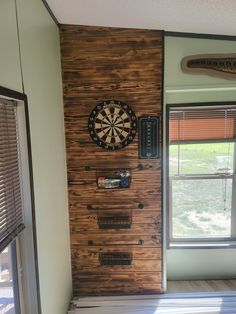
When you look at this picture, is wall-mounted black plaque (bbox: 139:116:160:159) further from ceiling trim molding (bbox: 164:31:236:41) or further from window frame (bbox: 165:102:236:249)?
ceiling trim molding (bbox: 164:31:236:41)

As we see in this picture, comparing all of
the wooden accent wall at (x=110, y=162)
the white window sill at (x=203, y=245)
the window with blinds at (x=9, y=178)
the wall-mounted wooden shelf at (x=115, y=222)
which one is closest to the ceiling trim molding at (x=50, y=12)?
the wooden accent wall at (x=110, y=162)

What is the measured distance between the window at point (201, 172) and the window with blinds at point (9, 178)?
162 centimetres

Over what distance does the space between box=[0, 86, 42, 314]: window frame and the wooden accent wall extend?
0.97m

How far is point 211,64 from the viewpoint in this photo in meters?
2.39

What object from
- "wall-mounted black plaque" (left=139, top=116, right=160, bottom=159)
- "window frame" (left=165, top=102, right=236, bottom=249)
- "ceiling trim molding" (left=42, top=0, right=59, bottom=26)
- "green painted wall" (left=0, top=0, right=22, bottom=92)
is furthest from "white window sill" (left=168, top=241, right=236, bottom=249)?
"ceiling trim molding" (left=42, top=0, right=59, bottom=26)

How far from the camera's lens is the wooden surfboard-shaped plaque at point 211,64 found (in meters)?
2.39

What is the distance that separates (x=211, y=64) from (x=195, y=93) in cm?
29

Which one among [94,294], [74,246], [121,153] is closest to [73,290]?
[94,294]

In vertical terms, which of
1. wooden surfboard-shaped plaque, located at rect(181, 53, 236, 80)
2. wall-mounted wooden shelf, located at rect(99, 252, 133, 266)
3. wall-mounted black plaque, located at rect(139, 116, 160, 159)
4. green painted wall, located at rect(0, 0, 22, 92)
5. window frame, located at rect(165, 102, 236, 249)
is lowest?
wall-mounted wooden shelf, located at rect(99, 252, 133, 266)

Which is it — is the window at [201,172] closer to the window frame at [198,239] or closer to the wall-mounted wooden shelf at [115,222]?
the window frame at [198,239]

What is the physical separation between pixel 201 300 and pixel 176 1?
98.4 inches

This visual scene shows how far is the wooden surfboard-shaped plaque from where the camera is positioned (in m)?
2.39

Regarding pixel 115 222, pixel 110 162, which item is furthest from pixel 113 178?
pixel 115 222

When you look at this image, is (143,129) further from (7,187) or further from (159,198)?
(7,187)
